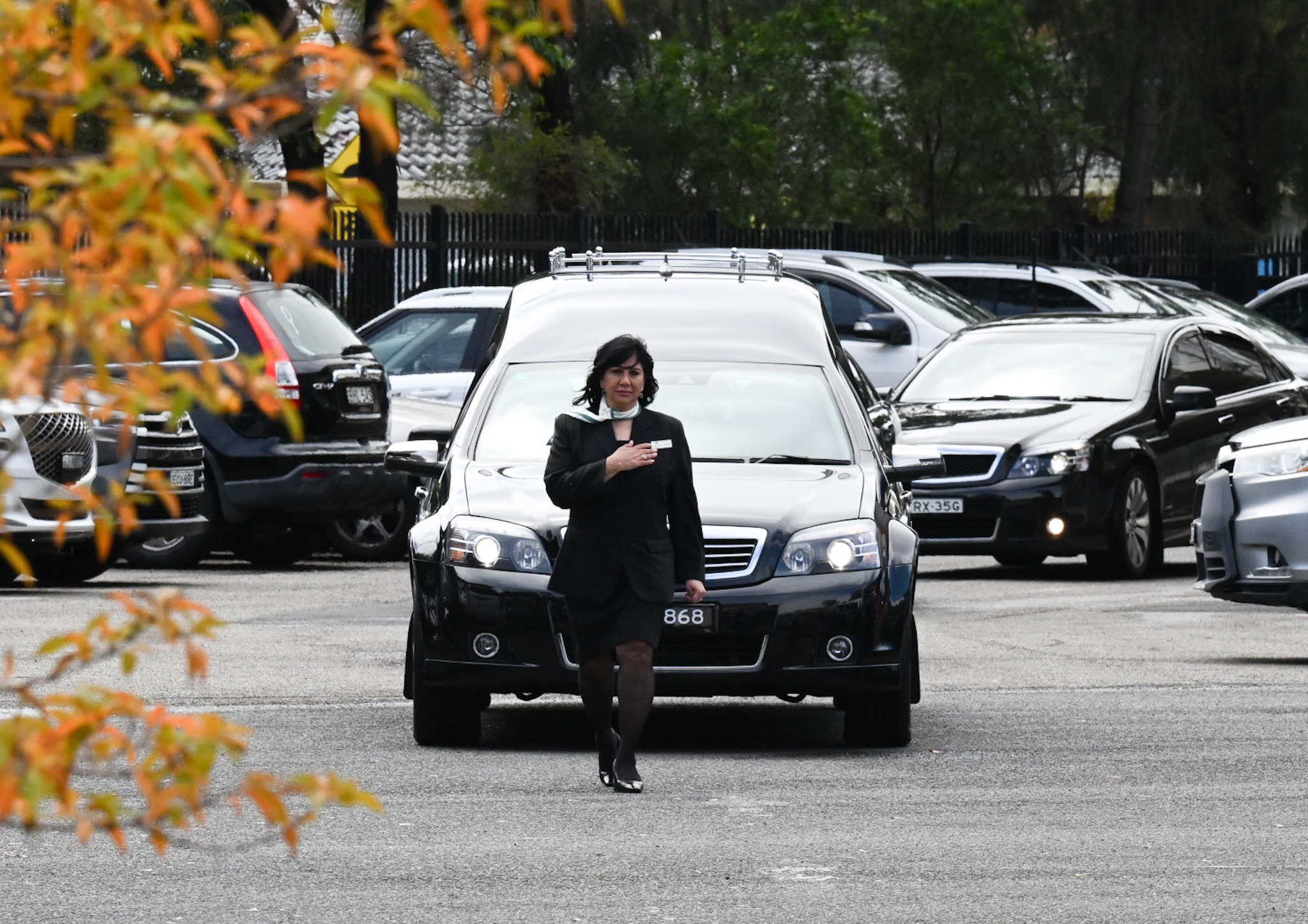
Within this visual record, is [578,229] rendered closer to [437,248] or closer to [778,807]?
[437,248]

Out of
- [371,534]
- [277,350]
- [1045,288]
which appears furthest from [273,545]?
[1045,288]

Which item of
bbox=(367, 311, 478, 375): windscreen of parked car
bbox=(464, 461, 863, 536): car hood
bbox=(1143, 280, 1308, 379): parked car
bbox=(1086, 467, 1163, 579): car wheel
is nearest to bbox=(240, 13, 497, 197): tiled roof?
bbox=(367, 311, 478, 375): windscreen of parked car

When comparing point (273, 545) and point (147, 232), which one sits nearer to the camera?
point (147, 232)

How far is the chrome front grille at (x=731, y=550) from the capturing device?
376 inches

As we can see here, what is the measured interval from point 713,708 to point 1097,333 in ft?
26.5

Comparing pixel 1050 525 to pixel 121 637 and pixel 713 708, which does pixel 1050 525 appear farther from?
pixel 121 637

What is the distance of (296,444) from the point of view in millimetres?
17234

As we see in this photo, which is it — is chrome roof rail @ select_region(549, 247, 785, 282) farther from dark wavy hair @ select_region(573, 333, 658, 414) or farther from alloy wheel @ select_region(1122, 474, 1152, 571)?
alloy wheel @ select_region(1122, 474, 1152, 571)

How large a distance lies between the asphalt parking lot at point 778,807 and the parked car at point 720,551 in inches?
11.4

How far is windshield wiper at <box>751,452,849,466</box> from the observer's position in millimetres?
10383

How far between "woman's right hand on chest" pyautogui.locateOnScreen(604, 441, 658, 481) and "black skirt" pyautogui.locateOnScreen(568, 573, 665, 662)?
36cm

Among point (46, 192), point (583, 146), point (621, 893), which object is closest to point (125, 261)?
point (46, 192)

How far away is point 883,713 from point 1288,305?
22.4 metres

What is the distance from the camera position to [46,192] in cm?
308
